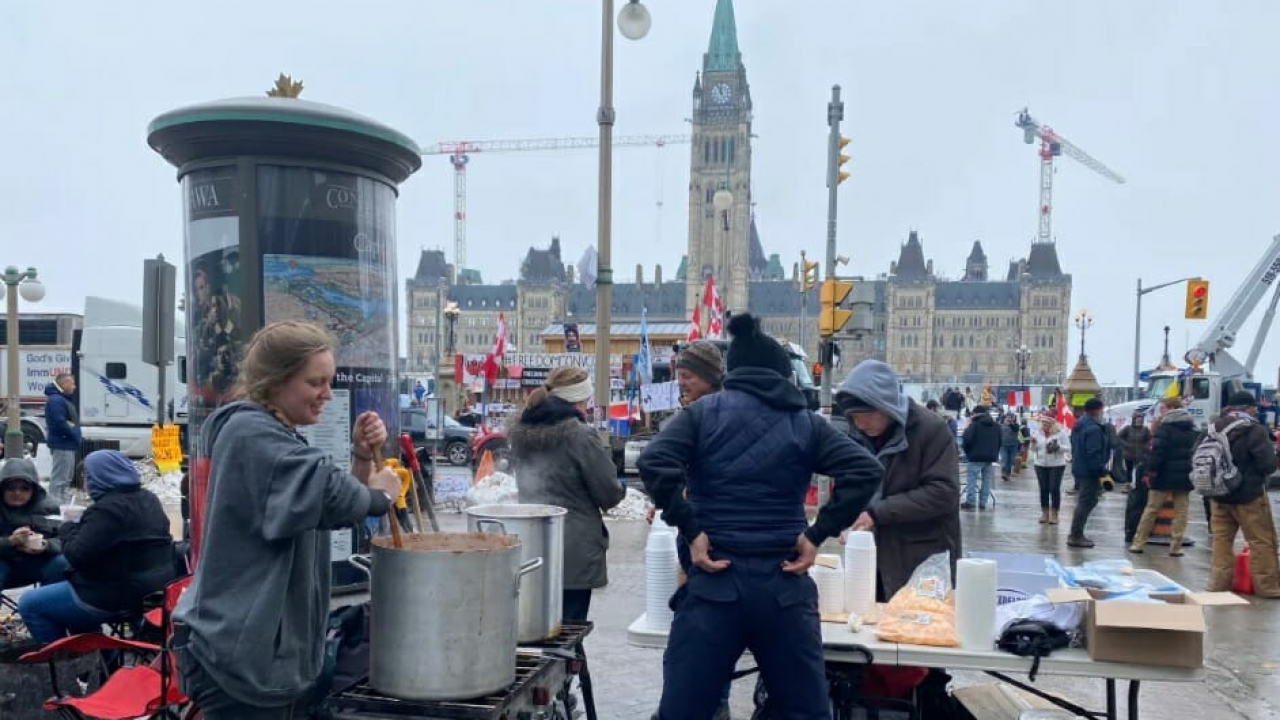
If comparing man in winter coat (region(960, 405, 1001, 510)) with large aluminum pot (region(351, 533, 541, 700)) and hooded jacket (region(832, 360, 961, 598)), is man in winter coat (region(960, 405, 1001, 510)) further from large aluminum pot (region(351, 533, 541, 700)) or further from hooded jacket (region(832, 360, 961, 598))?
large aluminum pot (region(351, 533, 541, 700))

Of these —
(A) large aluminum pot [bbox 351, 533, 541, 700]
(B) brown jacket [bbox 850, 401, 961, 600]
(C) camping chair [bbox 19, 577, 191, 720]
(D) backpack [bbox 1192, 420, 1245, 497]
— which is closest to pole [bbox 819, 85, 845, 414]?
(D) backpack [bbox 1192, 420, 1245, 497]

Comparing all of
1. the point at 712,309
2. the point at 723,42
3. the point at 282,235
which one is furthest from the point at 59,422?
the point at 723,42

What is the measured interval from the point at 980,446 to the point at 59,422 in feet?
44.9

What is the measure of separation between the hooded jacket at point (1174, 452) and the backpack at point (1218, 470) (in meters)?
1.61

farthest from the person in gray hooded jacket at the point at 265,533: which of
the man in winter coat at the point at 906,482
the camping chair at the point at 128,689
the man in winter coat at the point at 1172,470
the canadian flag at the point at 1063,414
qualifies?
the canadian flag at the point at 1063,414

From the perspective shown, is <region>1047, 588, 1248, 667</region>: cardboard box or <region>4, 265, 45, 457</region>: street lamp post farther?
<region>4, 265, 45, 457</region>: street lamp post

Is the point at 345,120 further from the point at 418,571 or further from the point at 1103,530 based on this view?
the point at 1103,530

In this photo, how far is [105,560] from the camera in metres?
4.43

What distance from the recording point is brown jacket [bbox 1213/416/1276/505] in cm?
838

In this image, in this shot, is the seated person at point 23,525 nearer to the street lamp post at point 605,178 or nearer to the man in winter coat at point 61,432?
the street lamp post at point 605,178

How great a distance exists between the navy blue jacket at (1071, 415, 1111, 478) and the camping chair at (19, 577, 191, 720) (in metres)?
11.1

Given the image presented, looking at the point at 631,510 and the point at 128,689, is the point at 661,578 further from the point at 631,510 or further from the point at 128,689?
the point at 631,510

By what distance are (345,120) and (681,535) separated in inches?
95.3

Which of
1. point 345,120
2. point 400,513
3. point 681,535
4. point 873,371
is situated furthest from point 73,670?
point 873,371
